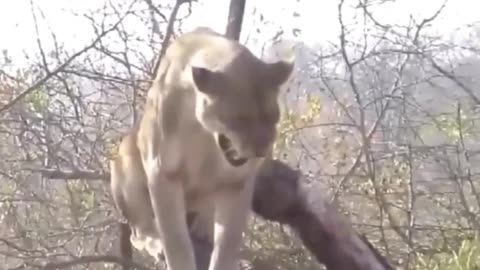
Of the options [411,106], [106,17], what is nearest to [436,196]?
[411,106]

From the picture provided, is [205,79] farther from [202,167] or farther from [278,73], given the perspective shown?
[202,167]

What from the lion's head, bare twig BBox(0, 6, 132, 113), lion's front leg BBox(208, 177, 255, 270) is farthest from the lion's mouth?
bare twig BBox(0, 6, 132, 113)

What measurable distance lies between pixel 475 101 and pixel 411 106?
269mm

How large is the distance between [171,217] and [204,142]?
22cm

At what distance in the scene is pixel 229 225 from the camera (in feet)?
7.55

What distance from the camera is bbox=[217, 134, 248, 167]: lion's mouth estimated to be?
1.90m

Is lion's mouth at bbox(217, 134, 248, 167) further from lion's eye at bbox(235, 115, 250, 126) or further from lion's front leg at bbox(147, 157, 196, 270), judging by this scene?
lion's front leg at bbox(147, 157, 196, 270)

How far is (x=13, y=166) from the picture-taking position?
12.3 ft

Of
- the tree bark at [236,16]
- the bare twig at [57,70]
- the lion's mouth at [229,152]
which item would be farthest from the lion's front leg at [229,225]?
the bare twig at [57,70]

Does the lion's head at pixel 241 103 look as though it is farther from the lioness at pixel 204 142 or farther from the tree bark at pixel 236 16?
the tree bark at pixel 236 16

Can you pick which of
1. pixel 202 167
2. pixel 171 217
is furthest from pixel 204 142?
pixel 171 217

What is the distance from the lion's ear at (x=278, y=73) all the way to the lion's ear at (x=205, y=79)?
0.12m

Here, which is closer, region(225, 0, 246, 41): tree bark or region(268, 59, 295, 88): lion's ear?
region(268, 59, 295, 88): lion's ear

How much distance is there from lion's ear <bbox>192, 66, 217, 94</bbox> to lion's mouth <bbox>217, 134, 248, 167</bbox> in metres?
0.10
